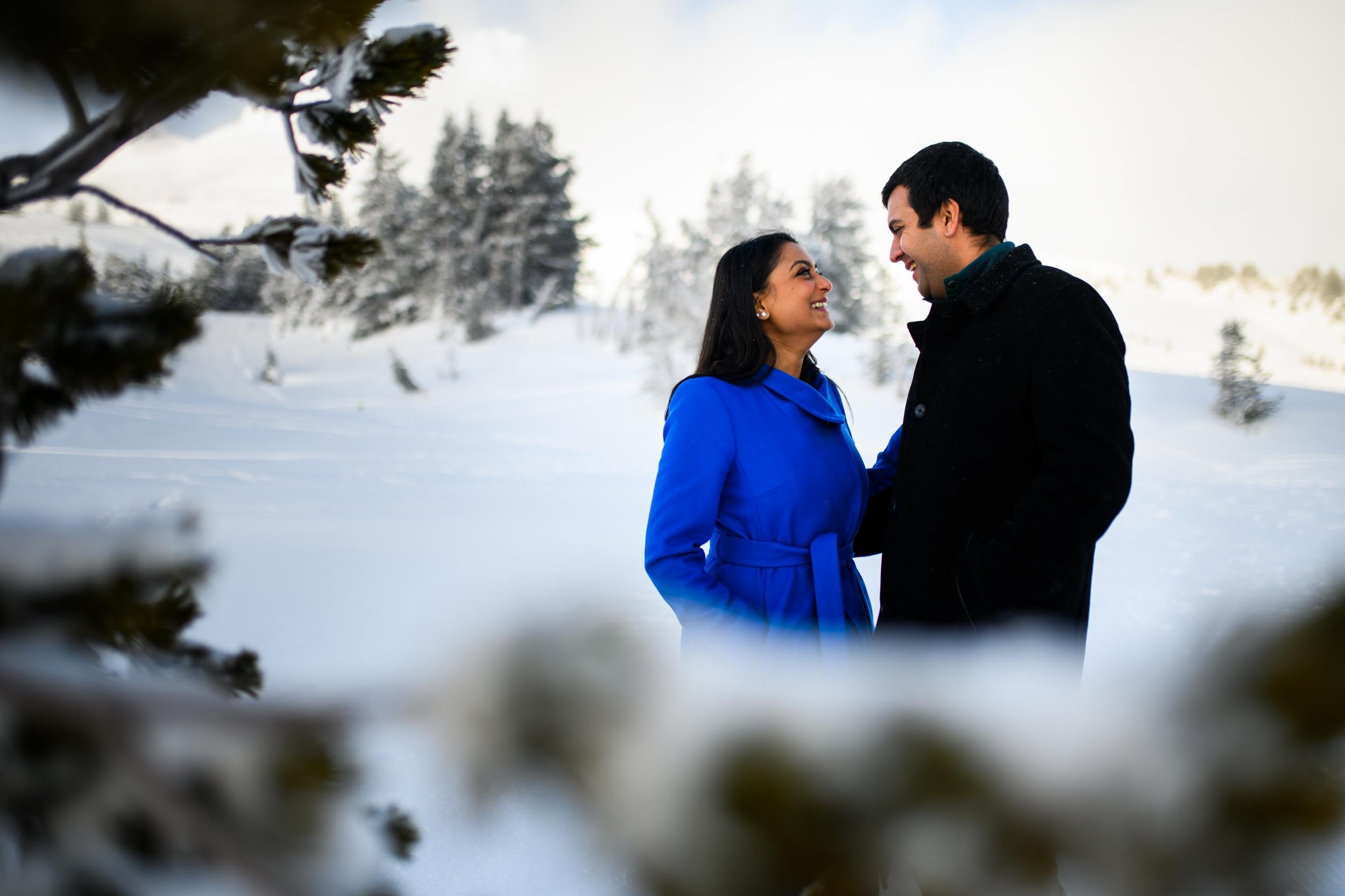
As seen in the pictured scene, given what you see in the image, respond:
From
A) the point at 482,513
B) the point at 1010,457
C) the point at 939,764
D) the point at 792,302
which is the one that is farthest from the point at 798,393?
→ the point at 482,513

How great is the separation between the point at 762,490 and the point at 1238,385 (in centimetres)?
1405

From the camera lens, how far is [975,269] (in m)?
1.91

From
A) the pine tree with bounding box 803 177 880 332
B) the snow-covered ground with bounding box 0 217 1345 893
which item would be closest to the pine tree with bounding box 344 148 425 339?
the snow-covered ground with bounding box 0 217 1345 893

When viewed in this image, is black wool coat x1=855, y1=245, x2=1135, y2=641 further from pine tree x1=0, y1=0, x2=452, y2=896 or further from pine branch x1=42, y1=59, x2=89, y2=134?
pine branch x1=42, y1=59, x2=89, y2=134

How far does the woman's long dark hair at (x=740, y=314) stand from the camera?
218 centimetres

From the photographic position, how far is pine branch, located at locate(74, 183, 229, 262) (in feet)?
2.63

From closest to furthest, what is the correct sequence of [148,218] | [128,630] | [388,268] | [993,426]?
[128,630], [148,218], [993,426], [388,268]

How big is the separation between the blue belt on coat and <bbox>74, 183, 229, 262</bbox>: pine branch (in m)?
1.40

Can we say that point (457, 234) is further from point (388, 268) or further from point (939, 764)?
point (939, 764)

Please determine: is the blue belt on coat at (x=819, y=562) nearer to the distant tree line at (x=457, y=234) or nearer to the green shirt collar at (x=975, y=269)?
the green shirt collar at (x=975, y=269)

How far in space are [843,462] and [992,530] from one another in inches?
18.7

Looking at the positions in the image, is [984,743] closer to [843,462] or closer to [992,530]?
[992,530]

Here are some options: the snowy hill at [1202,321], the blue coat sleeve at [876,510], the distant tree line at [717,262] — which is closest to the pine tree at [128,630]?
the blue coat sleeve at [876,510]

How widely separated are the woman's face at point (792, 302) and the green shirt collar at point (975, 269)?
1.24 ft
